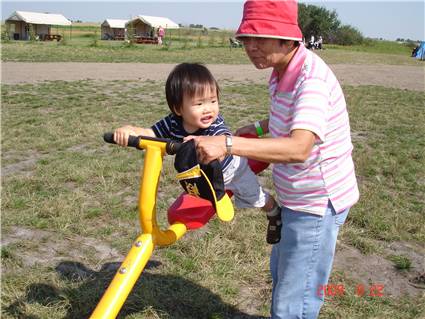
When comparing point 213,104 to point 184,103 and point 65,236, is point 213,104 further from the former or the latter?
point 65,236

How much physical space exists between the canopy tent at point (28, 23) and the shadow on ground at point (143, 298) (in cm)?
4617

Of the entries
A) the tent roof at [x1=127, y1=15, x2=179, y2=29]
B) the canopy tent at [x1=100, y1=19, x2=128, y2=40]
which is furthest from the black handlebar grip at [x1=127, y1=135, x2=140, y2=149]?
the canopy tent at [x1=100, y1=19, x2=128, y2=40]

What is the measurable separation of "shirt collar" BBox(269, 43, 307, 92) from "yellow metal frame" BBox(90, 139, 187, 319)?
0.53 m

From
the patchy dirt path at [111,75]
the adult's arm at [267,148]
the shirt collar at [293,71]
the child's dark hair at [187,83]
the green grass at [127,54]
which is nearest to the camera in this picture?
the adult's arm at [267,148]

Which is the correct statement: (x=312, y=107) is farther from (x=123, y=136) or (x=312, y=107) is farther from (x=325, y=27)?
(x=325, y=27)

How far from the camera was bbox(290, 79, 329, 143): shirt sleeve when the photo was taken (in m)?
1.61

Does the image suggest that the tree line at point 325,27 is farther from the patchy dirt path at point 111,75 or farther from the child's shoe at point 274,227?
the child's shoe at point 274,227

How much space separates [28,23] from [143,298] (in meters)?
48.0

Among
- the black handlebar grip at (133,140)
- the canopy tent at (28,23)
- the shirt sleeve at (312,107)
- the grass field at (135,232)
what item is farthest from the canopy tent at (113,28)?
the shirt sleeve at (312,107)

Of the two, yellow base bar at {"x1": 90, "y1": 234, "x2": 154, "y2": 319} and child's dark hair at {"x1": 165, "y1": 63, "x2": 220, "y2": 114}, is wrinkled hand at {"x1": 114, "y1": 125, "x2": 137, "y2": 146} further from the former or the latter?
yellow base bar at {"x1": 90, "y1": 234, "x2": 154, "y2": 319}

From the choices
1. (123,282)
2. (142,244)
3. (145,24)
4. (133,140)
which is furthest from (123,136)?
(145,24)

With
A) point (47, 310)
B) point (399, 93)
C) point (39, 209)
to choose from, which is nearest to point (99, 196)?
point (39, 209)

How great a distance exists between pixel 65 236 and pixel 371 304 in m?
2.19

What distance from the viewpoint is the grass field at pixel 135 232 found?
9.01ft
